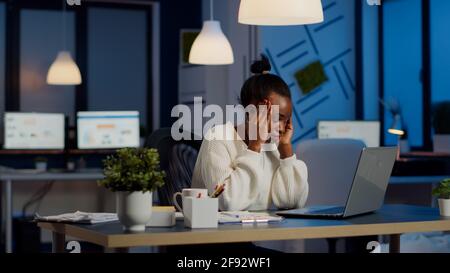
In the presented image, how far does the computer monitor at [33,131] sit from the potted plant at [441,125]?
3236 millimetres

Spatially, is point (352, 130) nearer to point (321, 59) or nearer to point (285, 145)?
point (321, 59)

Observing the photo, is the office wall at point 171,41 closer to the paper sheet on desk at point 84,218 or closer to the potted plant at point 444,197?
the potted plant at point 444,197

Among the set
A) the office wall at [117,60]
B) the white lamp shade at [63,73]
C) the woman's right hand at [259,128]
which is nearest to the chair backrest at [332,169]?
the woman's right hand at [259,128]

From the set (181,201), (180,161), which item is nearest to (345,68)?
(180,161)

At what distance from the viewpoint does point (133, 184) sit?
2107 mm

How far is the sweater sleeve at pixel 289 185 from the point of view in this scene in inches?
117

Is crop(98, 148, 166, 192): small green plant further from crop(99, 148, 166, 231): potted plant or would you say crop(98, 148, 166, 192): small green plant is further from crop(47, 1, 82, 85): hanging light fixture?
crop(47, 1, 82, 85): hanging light fixture

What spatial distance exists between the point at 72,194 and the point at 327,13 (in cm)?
289

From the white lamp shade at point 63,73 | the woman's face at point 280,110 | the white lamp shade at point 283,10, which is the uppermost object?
the white lamp shade at point 63,73

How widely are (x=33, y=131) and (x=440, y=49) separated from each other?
11.8 ft

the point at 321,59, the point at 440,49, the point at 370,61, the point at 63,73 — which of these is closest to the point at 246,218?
the point at 440,49

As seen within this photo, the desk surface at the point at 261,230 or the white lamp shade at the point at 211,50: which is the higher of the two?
the white lamp shade at the point at 211,50

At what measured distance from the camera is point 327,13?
25.0 feet
